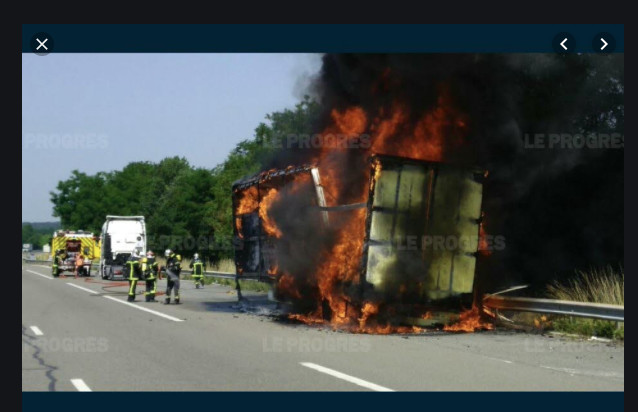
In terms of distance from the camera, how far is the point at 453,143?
55.6 ft

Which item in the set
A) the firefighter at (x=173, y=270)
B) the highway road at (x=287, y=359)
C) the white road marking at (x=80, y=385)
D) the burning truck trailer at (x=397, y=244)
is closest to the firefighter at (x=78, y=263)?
the firefighter at (x=173, y=270)

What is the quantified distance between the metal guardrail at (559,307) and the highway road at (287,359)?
1.58ft

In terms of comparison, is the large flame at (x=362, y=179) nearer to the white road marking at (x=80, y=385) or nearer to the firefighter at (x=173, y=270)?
the firefighter at (x=173, y=270)

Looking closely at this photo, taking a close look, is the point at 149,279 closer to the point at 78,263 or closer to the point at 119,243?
the point at 119,243

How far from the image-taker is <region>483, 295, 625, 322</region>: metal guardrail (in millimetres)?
12914

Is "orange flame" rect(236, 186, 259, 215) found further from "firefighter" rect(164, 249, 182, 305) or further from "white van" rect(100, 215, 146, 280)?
"white van" rect(100, 215, 146, 280)

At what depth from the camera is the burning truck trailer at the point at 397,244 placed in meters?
14.5

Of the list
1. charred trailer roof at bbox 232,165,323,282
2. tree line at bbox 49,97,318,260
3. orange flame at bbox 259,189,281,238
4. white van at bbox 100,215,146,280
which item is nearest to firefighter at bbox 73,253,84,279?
white van at bbox 100,215,146,280

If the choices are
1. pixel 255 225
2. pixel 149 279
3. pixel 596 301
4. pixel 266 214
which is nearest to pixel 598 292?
pixel 596 301

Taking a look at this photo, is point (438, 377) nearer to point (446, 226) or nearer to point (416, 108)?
point (446, 226)

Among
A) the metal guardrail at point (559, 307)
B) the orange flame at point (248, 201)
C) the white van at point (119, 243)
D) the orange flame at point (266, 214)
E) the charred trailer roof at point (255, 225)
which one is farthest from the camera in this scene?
the white van at point (119, 243)

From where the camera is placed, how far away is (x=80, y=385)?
930 cm

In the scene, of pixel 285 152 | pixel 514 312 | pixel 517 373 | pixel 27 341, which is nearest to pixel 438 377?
pixel 517 373

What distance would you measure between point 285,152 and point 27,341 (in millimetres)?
7937
